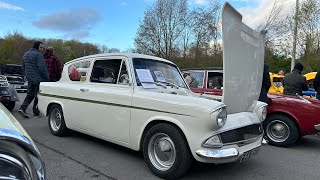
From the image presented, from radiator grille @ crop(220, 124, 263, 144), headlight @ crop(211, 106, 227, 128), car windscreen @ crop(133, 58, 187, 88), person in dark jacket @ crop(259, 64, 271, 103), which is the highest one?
car windscreen @ crop(133, 58, 187, 88)

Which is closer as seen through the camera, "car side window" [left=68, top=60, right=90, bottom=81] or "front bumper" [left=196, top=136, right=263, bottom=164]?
"front bumper" [left=196, top=136, right=263, bottom=164]

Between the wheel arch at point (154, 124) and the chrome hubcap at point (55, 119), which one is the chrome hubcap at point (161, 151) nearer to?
the wheel arch at point (154, 124)

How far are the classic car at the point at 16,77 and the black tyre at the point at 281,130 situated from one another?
1493cm

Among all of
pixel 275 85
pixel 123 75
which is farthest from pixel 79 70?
pixel 275 85

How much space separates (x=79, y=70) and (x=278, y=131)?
165 inches

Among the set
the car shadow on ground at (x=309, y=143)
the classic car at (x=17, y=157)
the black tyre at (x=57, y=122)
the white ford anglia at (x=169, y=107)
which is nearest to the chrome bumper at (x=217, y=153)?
the white ford anglia at (x=169, y=107)

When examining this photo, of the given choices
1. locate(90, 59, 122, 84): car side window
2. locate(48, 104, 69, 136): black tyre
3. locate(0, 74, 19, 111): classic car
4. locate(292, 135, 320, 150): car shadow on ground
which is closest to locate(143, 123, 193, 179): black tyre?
locate(90, 59, 122, 84): car side window

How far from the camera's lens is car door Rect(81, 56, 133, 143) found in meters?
4.62

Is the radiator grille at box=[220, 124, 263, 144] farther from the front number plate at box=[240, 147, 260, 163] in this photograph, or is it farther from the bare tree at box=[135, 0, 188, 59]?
the bare tree at box=[135, 0, 188, 59]

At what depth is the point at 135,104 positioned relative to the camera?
4.45m

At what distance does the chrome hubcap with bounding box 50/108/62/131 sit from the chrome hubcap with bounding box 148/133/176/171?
2648mm

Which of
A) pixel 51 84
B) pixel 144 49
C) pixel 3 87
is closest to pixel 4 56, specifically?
pixel 144 49

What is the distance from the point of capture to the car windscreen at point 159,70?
4969 millimetres

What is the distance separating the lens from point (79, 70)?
5.86 m
